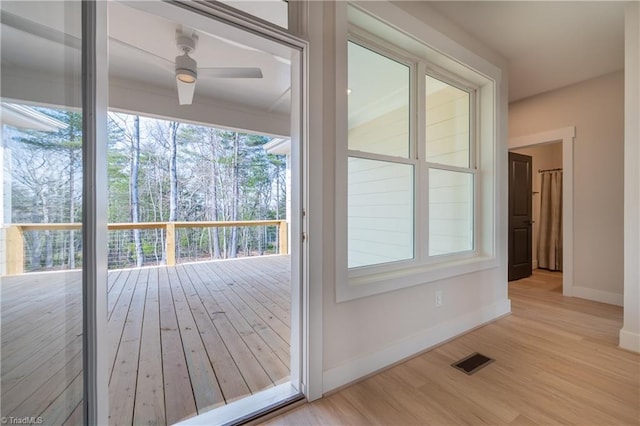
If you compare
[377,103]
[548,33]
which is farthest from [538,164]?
[377,103]

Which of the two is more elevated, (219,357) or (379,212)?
(379,212)

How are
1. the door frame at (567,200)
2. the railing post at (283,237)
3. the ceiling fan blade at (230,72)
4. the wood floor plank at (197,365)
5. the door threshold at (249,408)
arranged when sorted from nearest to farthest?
the door threshold at (249,408), the wood floor plank at (197,365), the ceiling fan blade at (230,72), the door frame at (567,200), the railing post at (283,237)

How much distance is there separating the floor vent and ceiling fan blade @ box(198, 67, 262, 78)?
10.4 ft

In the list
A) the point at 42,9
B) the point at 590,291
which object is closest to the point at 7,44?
the point at 42,9

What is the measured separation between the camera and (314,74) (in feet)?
5.16

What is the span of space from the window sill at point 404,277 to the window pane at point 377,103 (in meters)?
0.91

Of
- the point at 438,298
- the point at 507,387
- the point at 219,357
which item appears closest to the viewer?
the point at 507,387

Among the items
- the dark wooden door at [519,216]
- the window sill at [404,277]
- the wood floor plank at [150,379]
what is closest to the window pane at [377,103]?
the window sill at [404,277]

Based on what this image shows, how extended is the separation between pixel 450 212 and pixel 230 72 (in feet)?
8.85

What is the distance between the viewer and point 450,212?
2629 millimetres

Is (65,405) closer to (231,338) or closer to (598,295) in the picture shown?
(231,338)

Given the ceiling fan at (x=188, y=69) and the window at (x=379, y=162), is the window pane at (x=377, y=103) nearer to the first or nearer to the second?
the window at (x=379, y=162)

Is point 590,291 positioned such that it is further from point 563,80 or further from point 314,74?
point 314,74

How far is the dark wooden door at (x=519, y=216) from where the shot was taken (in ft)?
13.9
